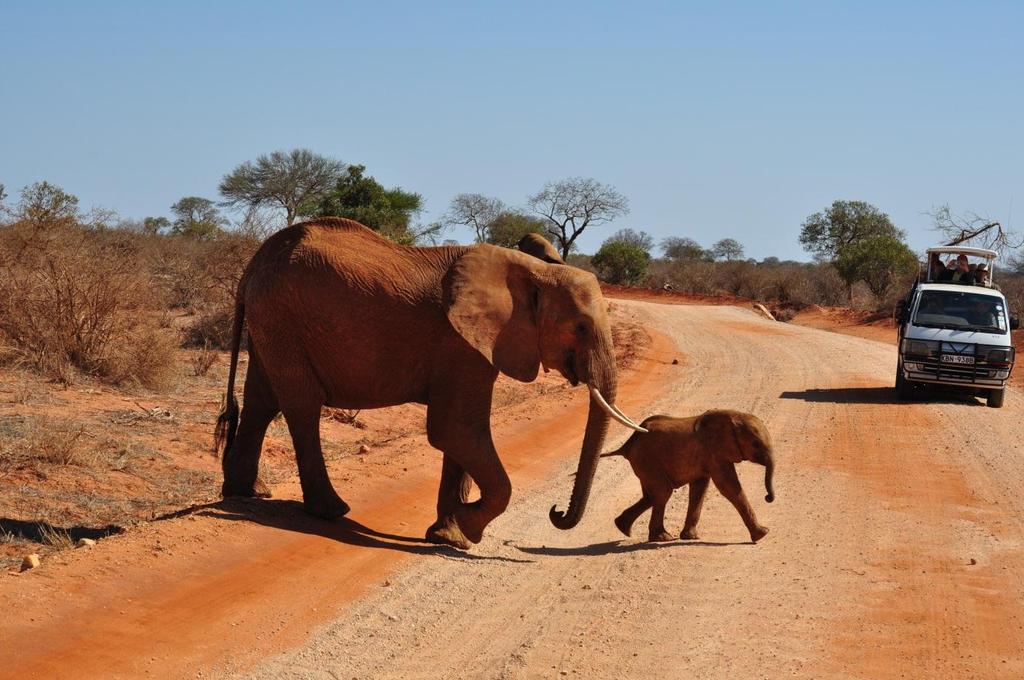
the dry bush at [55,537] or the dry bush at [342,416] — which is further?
the dry bush at [342,416]

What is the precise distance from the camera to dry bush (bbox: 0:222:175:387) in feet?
53.9

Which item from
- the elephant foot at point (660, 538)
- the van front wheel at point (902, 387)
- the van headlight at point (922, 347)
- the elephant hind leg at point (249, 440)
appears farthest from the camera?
the van front wheel at point (902, 387)

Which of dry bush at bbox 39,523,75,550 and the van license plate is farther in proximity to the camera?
the van license plate

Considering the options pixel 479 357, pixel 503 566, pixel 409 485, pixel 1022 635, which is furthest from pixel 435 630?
pixel 409 485

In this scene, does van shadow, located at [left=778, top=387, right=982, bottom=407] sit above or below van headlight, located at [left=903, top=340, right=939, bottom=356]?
below

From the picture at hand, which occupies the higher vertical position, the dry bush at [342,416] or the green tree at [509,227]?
the green tree at [509,227]

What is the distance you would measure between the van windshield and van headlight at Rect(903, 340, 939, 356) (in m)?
0.47

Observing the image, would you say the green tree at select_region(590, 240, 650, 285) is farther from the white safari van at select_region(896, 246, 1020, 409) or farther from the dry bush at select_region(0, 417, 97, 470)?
the dry bush at select_region(0, 417, 97, 470)

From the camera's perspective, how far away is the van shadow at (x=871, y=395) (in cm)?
1975

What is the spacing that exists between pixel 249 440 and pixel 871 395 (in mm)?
13238

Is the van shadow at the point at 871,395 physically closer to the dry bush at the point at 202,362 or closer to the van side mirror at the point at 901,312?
the van side mirror at the point at 901,312

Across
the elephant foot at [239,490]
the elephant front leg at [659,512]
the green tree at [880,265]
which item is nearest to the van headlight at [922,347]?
the elephant front leg at [659,512]

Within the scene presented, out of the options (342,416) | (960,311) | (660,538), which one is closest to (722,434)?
(660,538)

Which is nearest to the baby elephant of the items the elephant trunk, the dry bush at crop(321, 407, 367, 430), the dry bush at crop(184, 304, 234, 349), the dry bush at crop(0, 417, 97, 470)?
the elephant trunk
